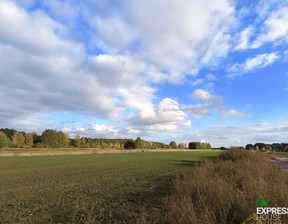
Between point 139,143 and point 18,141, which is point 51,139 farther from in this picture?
point 139,143

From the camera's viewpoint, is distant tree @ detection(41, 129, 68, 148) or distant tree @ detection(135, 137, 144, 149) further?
distant tree @ detection(135, 137, 144, 149)

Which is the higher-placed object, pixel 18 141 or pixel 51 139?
pixel 51 139

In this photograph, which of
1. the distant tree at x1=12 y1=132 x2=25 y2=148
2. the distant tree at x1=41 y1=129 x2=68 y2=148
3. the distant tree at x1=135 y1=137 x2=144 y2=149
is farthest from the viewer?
the distant tree at x1=135 y1=137 x2=144 y2=149

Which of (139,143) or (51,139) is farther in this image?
(139,143)

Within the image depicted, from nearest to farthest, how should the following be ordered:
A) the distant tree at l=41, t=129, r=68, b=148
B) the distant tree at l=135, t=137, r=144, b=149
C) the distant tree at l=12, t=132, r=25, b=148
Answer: the distant tree at l=12, t=132, r=25, b=148 → the distant tree at l=41, t=129, r=68, b=148 → the distant tree at l=135, t=137, r=144, b=149

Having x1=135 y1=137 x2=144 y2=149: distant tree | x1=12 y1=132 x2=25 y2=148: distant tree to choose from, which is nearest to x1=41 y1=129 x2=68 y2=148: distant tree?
x1=12 y1=132 x2=25 y2=148: distant tree

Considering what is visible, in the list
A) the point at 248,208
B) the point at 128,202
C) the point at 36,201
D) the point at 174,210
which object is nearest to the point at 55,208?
the point at 36,201

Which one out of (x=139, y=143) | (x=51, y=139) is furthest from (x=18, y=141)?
(x=139, y=143)

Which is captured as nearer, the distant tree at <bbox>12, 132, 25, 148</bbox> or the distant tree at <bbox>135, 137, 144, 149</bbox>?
the distant tree at <bbox>12, 132, 25, 148</bbox>

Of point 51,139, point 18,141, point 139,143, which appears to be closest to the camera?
point 18,141

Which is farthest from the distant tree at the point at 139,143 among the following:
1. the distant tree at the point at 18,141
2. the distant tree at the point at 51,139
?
the distant tree at the point at 18,141

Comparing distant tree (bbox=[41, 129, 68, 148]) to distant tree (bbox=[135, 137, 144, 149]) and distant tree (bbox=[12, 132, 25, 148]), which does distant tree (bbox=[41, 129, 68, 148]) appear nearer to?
distant tree (bbox=[12, 132, 25, 148])

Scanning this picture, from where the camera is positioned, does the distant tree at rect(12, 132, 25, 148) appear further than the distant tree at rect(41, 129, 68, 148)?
No

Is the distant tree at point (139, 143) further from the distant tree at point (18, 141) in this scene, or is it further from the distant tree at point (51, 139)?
the distant tree at point (18, 141)
